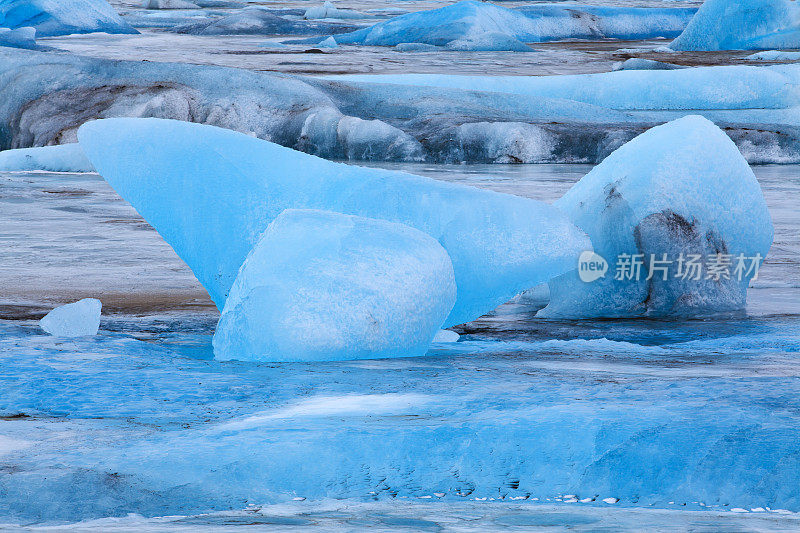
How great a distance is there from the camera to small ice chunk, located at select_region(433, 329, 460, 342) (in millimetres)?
2820

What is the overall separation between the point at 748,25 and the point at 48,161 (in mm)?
11274

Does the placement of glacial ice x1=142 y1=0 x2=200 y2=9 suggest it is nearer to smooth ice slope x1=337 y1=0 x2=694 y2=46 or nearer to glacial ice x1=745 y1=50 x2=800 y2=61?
smooth ice slope x1=337 y1=0 x2=694 y2=46

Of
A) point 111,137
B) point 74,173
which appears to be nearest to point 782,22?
point 74,173

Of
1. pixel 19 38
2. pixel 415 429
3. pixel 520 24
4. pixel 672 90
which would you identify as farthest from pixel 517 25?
pixel 415 429

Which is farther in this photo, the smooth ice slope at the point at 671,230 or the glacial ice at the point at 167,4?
the glacial ice at the point at 167,4

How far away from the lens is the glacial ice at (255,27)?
20.1 metres

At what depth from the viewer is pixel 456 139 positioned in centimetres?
773

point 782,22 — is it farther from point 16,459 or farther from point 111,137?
point 16,459

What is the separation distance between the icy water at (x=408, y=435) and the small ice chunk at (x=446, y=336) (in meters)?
0.11

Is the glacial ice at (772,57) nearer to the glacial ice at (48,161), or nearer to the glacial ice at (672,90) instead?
the glacial ice at (672,90)

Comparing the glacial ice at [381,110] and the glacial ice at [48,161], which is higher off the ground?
the glacial ice at [381,110]

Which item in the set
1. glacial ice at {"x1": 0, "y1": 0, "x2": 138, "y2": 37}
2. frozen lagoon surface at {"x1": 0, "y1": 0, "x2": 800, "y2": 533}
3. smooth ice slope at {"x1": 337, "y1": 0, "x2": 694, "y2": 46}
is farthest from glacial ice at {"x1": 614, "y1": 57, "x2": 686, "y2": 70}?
glacial ice at {"x1": 0, "y1": 0, "x2": 138, "y2": 37}

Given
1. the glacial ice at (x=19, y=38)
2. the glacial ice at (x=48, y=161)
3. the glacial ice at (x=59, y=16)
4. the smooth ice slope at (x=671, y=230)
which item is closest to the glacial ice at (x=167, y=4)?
the glacial ice at (x=59, y=16)

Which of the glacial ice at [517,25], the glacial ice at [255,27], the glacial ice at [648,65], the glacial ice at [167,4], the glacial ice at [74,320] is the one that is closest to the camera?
the glacial ice at [74,320]
